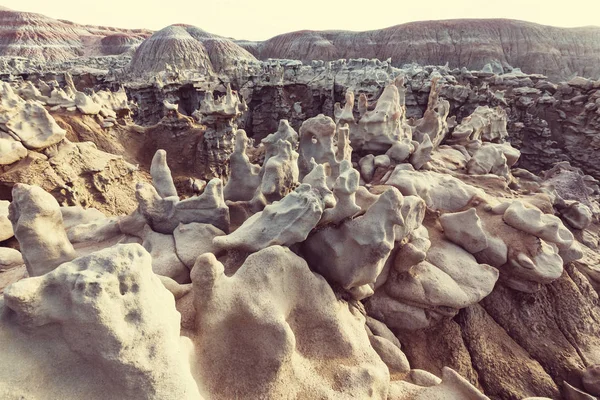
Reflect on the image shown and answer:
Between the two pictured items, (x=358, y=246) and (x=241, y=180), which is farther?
(x=241, y=180)

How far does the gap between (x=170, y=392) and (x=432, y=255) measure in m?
3.32

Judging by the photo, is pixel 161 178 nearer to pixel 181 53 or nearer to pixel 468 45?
pixel 181 53

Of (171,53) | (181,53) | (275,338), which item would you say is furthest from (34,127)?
(181,53)

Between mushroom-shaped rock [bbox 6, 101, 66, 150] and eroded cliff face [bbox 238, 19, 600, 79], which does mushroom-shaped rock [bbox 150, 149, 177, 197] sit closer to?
mushroom-shaped rock [bbox 6, 101, 66, 150]

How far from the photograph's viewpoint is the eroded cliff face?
174 feet

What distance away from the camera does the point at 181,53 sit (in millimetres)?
54781

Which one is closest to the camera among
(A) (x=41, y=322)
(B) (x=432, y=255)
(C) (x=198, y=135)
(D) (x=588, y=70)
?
(A) (x=41, y=322)

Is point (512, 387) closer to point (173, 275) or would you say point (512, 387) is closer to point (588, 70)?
point (173, 275)

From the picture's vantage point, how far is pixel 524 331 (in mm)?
4523

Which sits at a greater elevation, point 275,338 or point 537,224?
point 275,338

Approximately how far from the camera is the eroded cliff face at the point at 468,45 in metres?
52.9

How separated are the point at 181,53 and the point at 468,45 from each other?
4308cm

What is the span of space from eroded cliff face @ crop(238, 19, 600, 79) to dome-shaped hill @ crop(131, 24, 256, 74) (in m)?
12.4

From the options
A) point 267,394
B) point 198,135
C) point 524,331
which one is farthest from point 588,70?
point 267,394
